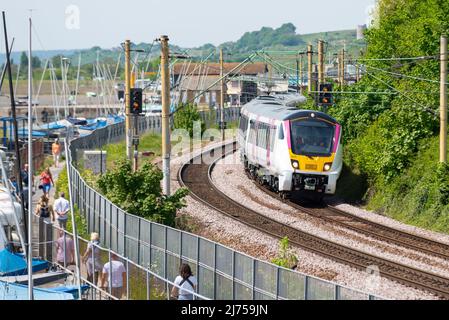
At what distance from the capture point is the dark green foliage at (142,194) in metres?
27.3

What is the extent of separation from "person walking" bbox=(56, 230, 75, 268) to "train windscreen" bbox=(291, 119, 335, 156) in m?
12.8

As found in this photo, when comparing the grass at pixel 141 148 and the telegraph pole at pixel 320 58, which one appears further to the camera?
the grass at pixel 141 148

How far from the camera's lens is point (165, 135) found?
3159 cm

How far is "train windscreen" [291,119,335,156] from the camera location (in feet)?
106

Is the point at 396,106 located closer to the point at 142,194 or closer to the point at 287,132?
the point at 287,132

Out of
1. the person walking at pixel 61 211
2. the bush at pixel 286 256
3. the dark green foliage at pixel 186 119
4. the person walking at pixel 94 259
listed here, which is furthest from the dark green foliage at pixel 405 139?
the dark green foliage at pixel 186 119

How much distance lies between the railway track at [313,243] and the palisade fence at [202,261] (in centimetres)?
486

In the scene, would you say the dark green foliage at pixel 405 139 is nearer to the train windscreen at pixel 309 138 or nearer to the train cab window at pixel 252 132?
the train windscreen at pixel 309 138

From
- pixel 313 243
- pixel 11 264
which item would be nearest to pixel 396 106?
pixel 313 243

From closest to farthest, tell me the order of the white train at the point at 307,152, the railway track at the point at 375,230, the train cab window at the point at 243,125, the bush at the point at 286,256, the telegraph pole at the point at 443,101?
the bush at the point at 286,256, the railway track at the point at 375,230, the telegraph pole at the point at 443,101, the white train at the point at 307,152, the train cab window at the point at 243,125

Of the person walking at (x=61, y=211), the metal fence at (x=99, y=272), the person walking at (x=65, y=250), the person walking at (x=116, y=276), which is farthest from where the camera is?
the person walking at (x=61, y=211)

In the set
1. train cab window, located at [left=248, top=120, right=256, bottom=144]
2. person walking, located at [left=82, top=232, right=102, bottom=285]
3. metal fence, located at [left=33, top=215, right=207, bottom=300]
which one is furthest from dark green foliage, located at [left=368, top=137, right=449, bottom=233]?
person walking, located at [left=82, top=232, right=102, bottom=285]

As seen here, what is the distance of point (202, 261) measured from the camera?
18422 mm

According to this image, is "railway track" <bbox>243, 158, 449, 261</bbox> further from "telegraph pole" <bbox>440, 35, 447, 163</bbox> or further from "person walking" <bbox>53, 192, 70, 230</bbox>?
"person walking" <bbox>53, 192, 70, 230</bbox>
